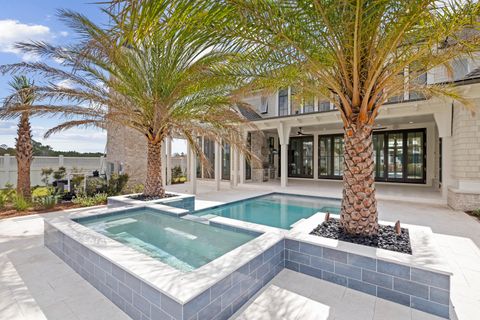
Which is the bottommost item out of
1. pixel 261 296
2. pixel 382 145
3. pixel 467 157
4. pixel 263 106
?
pixel 261 296

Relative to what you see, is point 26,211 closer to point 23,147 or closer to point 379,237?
point 23,147

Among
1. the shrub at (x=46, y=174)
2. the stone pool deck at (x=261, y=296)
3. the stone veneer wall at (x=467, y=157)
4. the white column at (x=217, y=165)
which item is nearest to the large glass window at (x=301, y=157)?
the white column at (x=217, y=165)

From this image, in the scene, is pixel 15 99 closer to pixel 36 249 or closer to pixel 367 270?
pixel 36 249

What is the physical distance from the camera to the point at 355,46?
3539 millimetres

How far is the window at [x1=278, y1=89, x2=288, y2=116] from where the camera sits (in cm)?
1686

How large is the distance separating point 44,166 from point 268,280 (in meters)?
18.1

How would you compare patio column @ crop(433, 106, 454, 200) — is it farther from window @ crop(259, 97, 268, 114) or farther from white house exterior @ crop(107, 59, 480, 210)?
window @ crop(259, 97, 268, 114)

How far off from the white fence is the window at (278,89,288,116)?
13.1 m

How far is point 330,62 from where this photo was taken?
4.46m

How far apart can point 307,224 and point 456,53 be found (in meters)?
4.17

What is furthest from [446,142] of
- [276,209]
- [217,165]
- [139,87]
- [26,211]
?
[26,211]

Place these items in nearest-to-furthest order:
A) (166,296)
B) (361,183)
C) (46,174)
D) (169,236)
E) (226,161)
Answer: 1. (166,296)
2. (361,183)
3. (169,236)
4. (46,174)
5. (226,161)

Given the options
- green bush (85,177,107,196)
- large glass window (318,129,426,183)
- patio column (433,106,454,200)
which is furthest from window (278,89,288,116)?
green bush (85,177,107,196)

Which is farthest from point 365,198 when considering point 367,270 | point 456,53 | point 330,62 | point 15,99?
point 15,99
